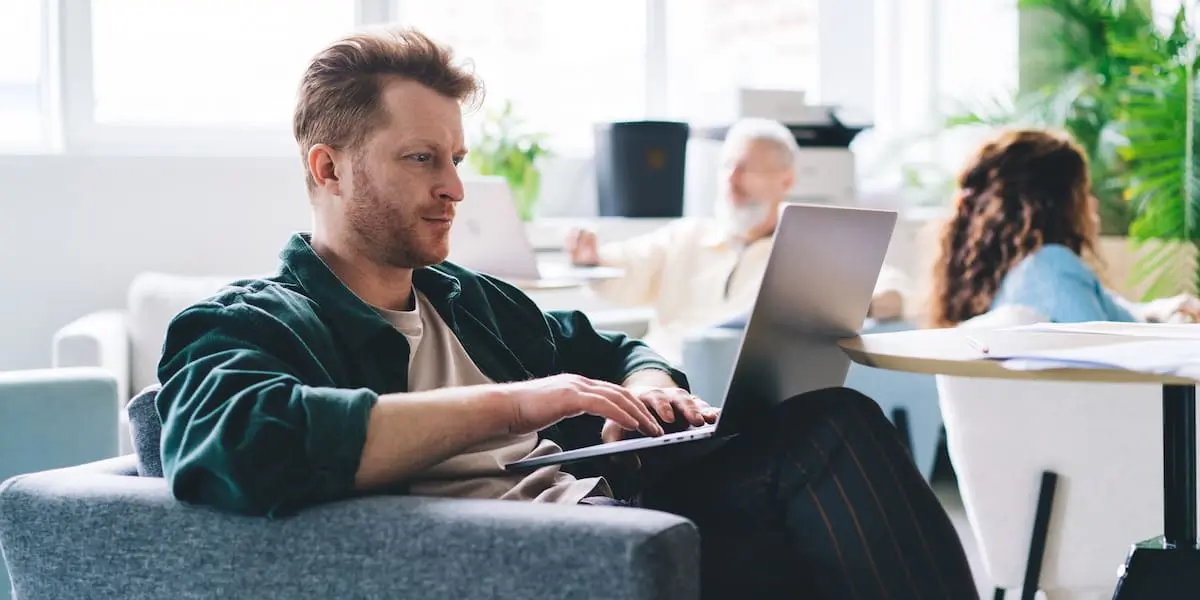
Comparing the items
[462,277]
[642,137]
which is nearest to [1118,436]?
[462,277]

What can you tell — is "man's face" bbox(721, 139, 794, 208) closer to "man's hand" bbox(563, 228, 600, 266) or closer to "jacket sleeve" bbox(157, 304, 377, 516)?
"man's hand" bbox(563, 228, 600, 266)

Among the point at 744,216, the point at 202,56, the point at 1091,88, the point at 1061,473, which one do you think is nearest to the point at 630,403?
the point at 1061,473

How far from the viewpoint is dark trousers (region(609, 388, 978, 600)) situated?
4.44 ft

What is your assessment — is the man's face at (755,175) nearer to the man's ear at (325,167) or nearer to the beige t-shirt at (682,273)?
the beige t-shirt at (682,273)

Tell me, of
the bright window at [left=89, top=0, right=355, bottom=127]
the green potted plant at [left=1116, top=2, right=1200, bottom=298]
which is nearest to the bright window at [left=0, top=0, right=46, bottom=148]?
the bright window at [left=89, top=0, right=355, bottom=127]

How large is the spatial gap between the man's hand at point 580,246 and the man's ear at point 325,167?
2253mm

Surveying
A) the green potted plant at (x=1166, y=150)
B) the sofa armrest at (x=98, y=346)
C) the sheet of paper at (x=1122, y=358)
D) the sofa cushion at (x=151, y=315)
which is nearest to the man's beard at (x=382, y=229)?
the sheet of paper at (x=1122, y=358)

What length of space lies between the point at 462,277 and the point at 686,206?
3378mm

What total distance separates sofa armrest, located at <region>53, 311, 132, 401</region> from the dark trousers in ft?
5.46

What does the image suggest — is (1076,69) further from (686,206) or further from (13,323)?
(13,323)

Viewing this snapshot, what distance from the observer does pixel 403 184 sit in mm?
1592

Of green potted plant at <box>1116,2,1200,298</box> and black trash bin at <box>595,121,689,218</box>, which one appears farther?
green potted plant at <box>1116,2,1200,298</box>

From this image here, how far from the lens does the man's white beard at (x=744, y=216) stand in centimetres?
406

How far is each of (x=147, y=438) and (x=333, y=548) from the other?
0.43 metres
